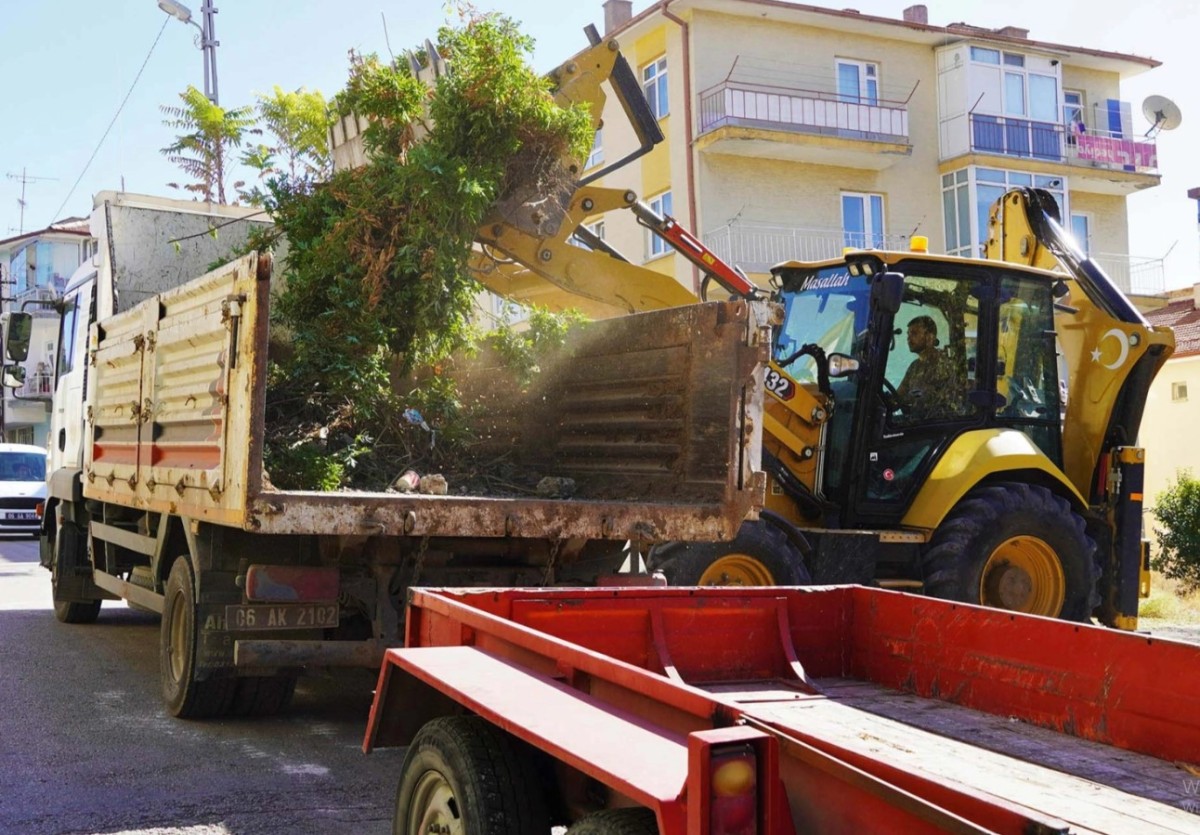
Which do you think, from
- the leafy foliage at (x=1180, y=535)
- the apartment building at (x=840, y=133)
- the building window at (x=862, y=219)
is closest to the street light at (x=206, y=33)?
the apartment building at (x=840, y=133)

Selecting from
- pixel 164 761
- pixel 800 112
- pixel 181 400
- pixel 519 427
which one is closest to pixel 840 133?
pixel 800 112

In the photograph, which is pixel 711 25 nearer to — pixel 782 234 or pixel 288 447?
pixel 782 234

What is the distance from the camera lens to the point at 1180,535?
57.4 ft

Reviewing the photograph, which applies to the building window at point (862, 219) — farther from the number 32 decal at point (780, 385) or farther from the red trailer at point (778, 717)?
the red trailer at point (778, 717)

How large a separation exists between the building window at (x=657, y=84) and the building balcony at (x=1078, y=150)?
738cm

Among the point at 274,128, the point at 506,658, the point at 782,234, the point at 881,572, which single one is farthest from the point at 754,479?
the point at 274,128

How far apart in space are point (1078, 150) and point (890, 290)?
26.5m

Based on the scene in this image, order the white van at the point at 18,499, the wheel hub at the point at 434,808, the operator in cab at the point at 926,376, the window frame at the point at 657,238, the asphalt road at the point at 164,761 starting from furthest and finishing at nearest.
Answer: the window frame at the point at 657,238 → the white van at the point at 18,499 → the operator in cab at the point at 926,376 → the asphalt road at the point at 164,761 → the wheel hub at the point at 434,808

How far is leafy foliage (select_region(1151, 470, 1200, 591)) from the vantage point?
56.6ft

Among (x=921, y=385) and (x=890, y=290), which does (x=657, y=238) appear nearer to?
(x=921, y=385)

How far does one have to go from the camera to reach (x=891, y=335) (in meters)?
8.95

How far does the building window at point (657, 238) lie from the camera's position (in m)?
27.8

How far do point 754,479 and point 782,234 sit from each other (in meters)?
21.4

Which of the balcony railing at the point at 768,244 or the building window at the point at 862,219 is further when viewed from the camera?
the building window at the point at 862,219
